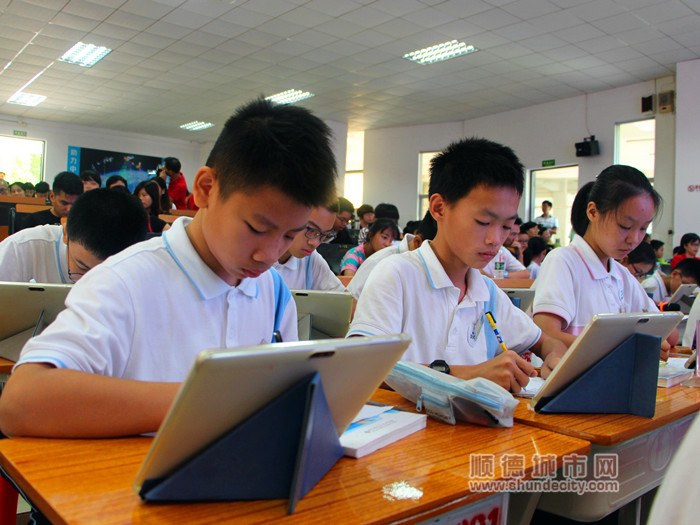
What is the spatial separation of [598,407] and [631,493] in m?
0.19

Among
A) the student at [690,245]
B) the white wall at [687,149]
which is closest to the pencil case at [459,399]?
Answer: the student at [690,245]

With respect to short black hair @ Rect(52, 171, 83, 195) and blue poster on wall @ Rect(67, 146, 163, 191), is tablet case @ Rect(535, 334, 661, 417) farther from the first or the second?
blue poster on wall @ Rect(67, 146, 163, 191)

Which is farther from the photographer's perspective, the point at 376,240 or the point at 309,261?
the point at 376,240

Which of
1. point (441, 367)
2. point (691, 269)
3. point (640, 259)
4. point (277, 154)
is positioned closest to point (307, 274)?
point (441, 367)

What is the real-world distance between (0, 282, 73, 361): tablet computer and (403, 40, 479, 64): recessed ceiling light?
6212mm

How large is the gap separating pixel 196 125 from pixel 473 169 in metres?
11.4

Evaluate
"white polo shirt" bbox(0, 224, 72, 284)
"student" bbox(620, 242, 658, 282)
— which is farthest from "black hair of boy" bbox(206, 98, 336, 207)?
"student" bbox(620, 242, 658, 282)

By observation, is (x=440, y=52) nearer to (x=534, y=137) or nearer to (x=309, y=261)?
(x=534, y=137)

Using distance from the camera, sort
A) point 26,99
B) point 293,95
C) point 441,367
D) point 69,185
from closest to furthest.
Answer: point 441,367
point 69,185
point 293,95
point 26,99

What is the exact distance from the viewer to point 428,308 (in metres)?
1.47

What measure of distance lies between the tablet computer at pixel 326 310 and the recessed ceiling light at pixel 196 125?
1071 centimetres

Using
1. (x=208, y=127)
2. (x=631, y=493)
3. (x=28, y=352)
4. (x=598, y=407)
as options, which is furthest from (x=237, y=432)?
(x=208, y=127)

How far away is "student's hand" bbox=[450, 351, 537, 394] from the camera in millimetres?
1152

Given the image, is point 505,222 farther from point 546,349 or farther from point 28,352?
point 28,352
